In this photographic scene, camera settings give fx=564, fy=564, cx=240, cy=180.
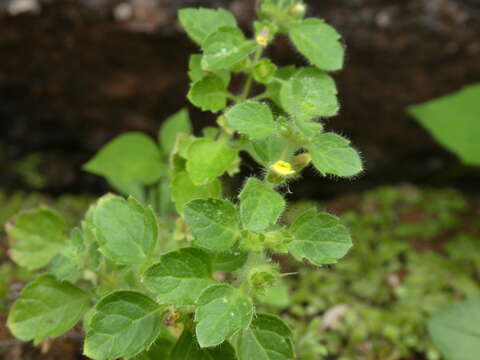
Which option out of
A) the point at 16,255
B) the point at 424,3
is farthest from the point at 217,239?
the point at 424,3

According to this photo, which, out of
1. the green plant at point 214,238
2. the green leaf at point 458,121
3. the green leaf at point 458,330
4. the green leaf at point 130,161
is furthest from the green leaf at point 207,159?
the green leaf at point 458,121

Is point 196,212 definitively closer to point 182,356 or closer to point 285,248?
point 285,248

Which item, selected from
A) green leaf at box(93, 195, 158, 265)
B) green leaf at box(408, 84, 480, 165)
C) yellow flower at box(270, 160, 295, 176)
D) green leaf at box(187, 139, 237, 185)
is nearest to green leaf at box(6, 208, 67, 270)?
green leaf at box(93, 195, 158, 265)

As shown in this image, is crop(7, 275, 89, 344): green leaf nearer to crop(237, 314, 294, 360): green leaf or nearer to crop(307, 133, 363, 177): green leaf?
crop(237, 314, 294, 360): green leaf

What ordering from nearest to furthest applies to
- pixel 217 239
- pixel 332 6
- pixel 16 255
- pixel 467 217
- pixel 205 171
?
pixel 217 239
pixel 205 171
pixel 16 255
pixel 332 6
pixel 467 217

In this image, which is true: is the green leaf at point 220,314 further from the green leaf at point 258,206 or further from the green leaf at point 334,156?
the green leaf at point 334,156

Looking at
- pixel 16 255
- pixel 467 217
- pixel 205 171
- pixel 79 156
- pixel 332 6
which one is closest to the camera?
pixel 205 171

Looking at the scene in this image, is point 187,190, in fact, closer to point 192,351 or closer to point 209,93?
point 209,93
